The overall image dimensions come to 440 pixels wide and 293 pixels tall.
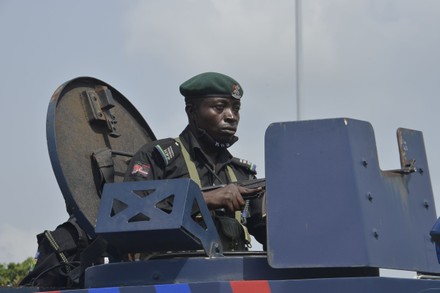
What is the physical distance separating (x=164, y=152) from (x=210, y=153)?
0.40 m

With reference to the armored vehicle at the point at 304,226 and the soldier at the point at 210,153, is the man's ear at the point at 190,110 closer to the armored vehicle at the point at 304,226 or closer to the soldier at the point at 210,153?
the soldier at the point at 210,153

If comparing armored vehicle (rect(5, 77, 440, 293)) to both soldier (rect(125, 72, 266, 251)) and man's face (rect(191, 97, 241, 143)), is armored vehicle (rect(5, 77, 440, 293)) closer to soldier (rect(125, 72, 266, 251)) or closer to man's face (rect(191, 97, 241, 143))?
soldier (rect(125, 72, 266, 251))

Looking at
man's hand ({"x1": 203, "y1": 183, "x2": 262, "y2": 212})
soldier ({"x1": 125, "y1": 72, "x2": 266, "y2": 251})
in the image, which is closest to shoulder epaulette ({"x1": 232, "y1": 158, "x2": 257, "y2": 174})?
soldier ({"x1": 125, "y1": 72, "x2": 266, "y2": 251})

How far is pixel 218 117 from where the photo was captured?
6.76 m

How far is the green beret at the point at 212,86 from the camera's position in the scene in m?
6.79

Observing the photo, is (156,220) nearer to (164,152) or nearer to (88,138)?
(164,152)

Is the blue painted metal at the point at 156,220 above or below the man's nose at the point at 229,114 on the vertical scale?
below

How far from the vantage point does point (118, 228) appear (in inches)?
215

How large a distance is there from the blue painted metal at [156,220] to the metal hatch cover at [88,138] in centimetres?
90

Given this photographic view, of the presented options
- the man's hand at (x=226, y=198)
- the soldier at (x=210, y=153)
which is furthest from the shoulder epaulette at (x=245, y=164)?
the man's hand at (x=226, y=198)

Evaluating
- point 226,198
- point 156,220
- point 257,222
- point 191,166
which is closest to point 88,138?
→ point 191,166

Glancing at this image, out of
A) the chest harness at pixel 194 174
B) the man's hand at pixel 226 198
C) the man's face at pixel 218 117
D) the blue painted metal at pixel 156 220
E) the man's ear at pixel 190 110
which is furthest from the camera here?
the man's ear at pixel 190 110

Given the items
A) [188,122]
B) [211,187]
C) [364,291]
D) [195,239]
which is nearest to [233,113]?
[188,122]

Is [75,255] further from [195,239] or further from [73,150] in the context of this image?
[195,239]
